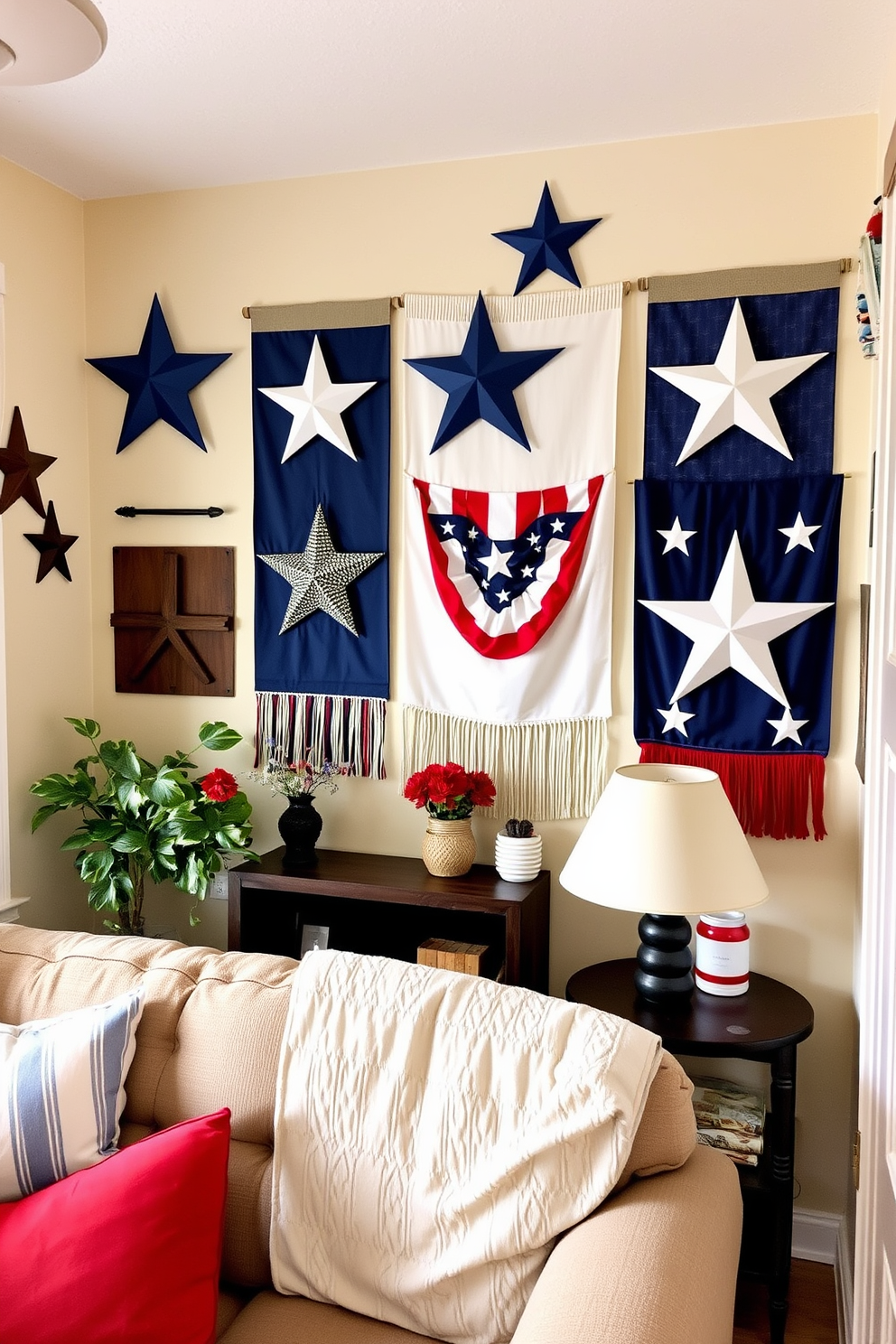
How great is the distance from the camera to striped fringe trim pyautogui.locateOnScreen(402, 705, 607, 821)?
2699mm

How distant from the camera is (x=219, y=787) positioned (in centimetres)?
270

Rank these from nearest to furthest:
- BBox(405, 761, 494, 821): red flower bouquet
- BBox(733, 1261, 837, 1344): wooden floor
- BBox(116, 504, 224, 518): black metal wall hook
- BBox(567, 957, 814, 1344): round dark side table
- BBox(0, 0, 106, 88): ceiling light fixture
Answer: BBox(0, 0, 106, 88): ceiling light fixture < BBox(567, 957, 814, 1344): round dark side table < BBox(733, 1261, 837, 1344): wooden floor < BBox(405, 761, 494, 821): red flower bouquet < BBox(116, 504, 224, 518): black metal wall hook

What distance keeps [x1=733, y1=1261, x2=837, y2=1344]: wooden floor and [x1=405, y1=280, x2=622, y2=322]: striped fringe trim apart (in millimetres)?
2365

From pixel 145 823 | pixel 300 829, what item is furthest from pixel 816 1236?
pixel 145 823

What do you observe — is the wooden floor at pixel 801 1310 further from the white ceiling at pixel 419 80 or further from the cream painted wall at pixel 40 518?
the white ceiling at pixel 419 80

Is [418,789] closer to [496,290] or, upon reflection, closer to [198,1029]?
[198,1029]

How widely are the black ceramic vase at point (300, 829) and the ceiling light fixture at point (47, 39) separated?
1732 mm

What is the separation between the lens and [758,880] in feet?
7.10

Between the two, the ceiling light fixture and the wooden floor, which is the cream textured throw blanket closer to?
the wooden floor

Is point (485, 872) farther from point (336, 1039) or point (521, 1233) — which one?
point (521, 1233)

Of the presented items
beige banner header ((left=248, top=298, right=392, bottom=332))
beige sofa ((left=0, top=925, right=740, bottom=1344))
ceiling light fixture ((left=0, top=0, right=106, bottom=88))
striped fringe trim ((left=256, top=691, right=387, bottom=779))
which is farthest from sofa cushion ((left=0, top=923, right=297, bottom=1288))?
beige banner header ((left=248, top=298, right=392, bottom=332))

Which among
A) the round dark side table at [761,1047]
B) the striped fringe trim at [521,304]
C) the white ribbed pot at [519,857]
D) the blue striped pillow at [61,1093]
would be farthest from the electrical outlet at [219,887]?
the striped fringe trim at [521,304]

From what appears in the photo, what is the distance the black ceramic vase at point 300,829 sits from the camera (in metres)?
2.78

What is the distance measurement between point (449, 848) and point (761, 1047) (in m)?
0.87
